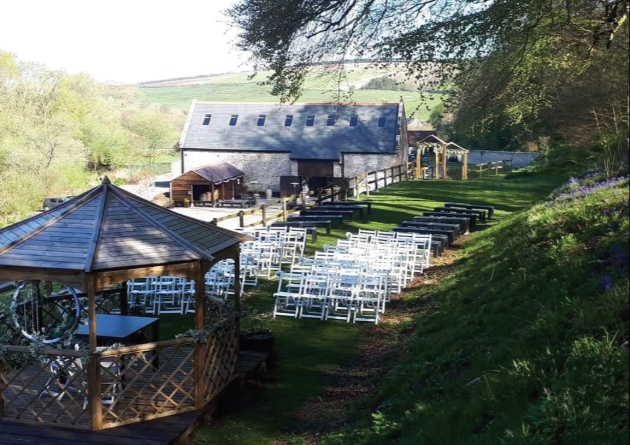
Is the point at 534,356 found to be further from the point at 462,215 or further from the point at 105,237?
the point at 462,215

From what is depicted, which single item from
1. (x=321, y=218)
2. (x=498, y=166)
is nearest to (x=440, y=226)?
(x=321, y=218)

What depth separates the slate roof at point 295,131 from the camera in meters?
50.8

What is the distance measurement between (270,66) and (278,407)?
8.84m

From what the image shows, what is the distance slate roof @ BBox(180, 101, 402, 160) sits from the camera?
50812mm

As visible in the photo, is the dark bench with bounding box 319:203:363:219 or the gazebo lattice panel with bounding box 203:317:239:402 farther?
the dark bench with bounding box 319:203:363:219

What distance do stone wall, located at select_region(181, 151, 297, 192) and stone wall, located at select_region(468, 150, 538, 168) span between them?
1750cm

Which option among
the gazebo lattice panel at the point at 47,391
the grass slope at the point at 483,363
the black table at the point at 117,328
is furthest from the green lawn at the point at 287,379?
the gazebo lattice panel at the point at 47,391

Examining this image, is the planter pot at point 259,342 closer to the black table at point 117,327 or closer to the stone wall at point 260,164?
the black table at point 117,327

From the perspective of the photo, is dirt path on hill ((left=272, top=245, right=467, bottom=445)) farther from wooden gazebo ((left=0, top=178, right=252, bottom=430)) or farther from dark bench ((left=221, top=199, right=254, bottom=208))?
dark bench ((left=221, top=199, right=254, bottom=208))

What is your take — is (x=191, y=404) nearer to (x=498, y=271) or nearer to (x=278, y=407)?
(x=278, y=407)

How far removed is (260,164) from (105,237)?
153ft

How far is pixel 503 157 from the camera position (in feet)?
180

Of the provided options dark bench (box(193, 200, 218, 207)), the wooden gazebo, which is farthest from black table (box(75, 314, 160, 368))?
dark bench (box(193, 200, 218, 207))

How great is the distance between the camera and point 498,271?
10578 mm
